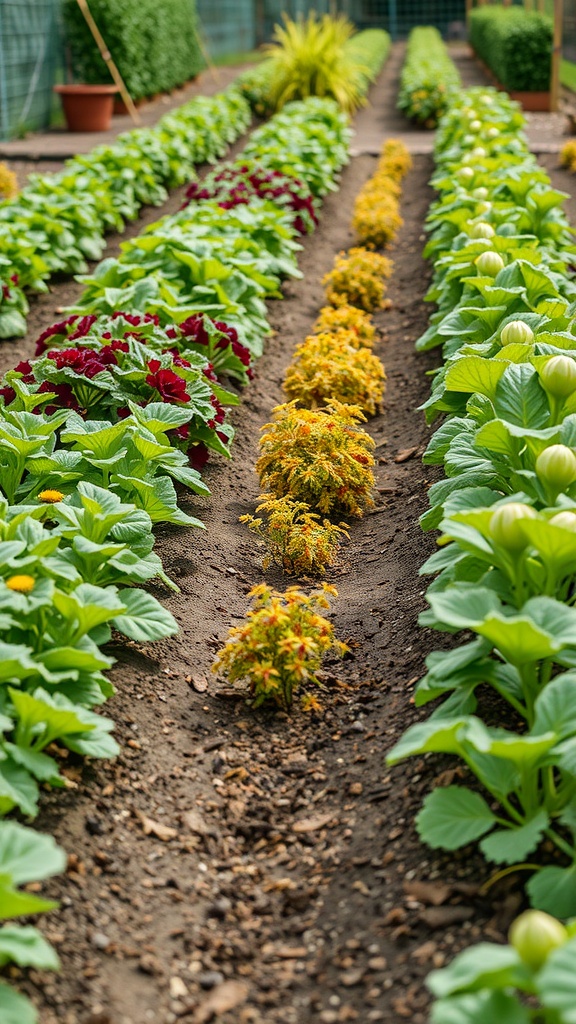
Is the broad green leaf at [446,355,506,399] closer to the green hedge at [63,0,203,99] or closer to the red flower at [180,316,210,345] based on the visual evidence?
the red flower at [180,316,210,345]

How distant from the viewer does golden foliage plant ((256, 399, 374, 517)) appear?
14.3 ft

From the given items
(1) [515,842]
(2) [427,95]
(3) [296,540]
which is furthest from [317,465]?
(2) [427,95]

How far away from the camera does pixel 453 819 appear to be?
236 centimetres

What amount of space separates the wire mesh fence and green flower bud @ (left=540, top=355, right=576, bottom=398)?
40.0ft

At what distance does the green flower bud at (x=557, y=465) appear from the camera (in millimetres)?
2660

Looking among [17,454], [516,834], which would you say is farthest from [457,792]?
[17,454]

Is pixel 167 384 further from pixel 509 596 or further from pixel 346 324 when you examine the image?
pixel 346 324

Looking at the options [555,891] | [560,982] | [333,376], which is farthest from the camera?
[333,376]

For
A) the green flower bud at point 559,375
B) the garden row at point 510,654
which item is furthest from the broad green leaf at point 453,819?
the green flower bud at point 559,375

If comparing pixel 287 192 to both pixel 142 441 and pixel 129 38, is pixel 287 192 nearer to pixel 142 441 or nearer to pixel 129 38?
pixel 142 441

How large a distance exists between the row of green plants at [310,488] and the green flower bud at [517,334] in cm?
95

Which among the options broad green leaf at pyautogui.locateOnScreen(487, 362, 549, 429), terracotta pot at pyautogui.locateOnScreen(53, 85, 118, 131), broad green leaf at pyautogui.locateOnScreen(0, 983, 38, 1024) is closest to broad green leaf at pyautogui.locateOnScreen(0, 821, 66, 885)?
broad green leaf at pyautogui.locateOnScreen(0, 983, 38, 1024)

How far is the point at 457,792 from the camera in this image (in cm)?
239

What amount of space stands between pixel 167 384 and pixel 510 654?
2222mm
